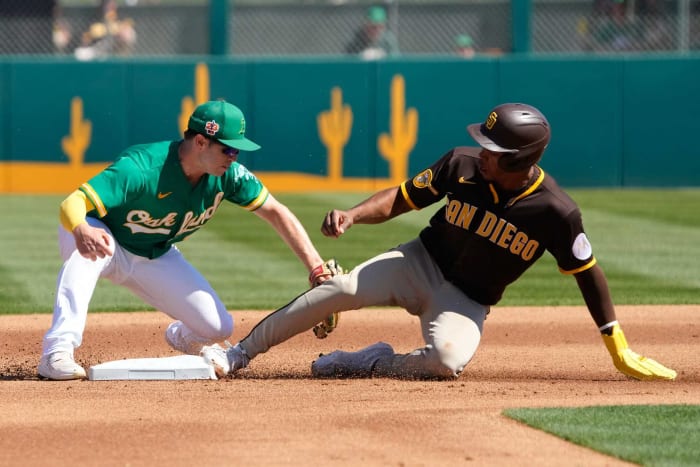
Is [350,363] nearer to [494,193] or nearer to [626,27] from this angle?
[494,193]

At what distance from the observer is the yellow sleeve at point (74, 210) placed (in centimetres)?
599

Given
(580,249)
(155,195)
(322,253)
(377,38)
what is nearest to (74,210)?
(155,195)

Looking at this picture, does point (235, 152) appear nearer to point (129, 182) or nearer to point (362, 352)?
point (129, 182)

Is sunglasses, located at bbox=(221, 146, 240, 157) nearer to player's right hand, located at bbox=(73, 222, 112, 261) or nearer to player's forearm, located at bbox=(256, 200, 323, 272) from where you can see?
player's forearm, located at bbox=(256, 200, 323, 272)

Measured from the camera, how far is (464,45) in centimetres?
1847

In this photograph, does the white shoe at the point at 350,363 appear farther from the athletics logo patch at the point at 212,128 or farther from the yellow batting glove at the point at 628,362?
the athletics logo patch at the point at 212,128

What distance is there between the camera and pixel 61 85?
17.3 metres

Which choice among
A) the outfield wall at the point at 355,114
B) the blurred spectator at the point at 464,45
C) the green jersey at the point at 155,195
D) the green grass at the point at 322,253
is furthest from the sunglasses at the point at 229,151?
the blurred spectator at the point at 464,45

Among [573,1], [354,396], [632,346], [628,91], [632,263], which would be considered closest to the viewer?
[354,396]

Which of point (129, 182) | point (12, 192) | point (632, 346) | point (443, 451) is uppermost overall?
point (129, 182)

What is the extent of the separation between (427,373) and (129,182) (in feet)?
5.65

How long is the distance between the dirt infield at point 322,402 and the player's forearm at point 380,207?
811mm

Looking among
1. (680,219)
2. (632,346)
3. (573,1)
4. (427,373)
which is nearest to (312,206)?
(680,219)

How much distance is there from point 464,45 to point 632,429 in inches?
538
